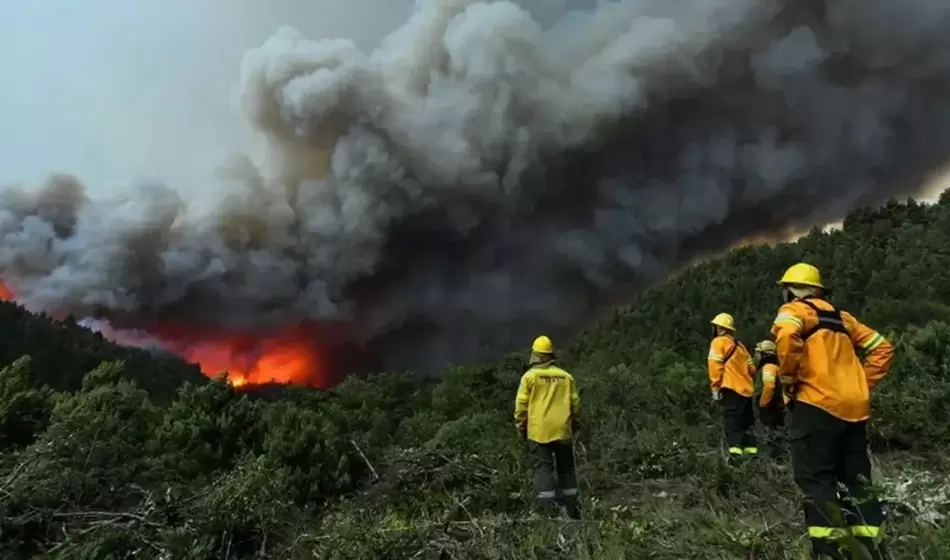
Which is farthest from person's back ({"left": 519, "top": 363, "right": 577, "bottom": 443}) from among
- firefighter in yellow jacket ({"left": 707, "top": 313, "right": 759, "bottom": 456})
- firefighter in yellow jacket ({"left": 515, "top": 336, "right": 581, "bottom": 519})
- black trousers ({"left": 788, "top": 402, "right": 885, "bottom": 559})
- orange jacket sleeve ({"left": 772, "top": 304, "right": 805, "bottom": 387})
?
orange jacket sleeve ({"left": 772, "top": 304, "right": 805, "bottom": 387})

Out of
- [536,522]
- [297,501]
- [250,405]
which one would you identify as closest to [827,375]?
[536,522]

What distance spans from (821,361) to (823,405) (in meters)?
0.26

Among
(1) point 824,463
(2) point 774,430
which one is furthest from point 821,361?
(2) point 774,430

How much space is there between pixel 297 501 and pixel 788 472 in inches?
211

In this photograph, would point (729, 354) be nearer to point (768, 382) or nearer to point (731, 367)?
point (731, 367)

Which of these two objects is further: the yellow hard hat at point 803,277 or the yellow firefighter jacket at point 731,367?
the yellow firefighter jacket at point 731,367

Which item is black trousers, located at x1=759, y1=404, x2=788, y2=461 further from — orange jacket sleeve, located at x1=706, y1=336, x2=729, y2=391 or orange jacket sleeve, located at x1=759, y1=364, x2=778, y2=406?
orange jacket sleeve, located at x1=706, y1=336, x2=729, y2=391

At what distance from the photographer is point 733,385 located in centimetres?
813

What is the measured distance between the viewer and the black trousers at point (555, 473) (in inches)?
255

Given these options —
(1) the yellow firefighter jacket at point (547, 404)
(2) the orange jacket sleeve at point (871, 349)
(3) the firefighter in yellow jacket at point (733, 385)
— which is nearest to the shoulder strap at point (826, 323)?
(2) the orange jacket sleeve at point (871, 349)

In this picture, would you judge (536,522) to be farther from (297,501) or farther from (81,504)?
(81,504)

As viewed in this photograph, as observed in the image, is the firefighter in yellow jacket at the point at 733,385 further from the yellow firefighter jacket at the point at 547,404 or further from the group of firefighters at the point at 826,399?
the group of firefighters at the point at 826,399

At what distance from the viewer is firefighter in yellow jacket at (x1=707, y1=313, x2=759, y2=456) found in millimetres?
8074

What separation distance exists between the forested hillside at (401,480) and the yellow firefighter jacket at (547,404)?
776 mm
